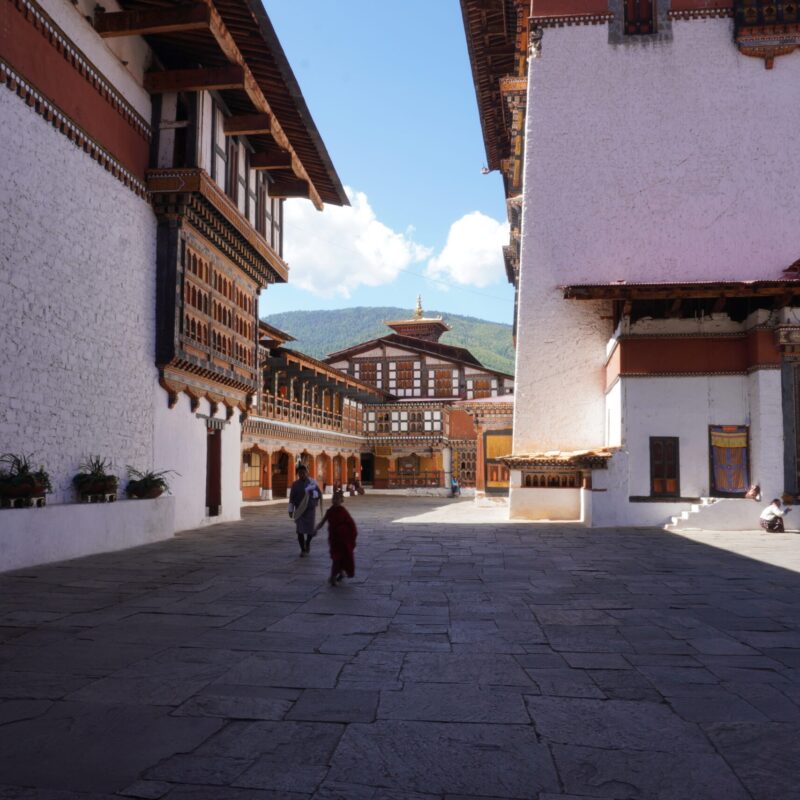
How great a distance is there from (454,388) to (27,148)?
121ft

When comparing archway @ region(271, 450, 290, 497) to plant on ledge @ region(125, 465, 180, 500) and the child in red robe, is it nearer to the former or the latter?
plant on ledge @ region(125, 465, 180, 500)

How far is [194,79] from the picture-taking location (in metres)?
13.0

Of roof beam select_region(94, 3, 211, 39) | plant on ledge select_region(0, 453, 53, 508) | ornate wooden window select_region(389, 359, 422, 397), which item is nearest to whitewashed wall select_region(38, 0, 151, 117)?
roof beam select_region(94, 3, 211, 39)

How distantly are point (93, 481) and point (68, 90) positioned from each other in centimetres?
540

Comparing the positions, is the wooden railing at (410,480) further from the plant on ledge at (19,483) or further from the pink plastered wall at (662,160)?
the plant on ledge at (19,483)

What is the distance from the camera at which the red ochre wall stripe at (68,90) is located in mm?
9172

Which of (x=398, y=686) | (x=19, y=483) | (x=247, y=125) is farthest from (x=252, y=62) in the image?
(x=398, y=686)

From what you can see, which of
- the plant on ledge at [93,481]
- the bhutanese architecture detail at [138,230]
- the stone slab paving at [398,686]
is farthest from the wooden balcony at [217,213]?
the stone slab paving at [398,686]

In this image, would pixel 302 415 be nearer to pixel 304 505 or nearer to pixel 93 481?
pixel 93 481

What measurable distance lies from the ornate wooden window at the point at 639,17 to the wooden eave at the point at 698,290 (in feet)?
26.9

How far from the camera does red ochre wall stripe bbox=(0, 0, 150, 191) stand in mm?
9172

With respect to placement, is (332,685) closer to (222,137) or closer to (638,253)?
(222,137)

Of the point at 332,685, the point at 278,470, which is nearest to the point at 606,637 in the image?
the point at 332,685

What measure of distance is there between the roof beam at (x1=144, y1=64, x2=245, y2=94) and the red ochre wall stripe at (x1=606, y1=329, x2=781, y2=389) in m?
9.15
